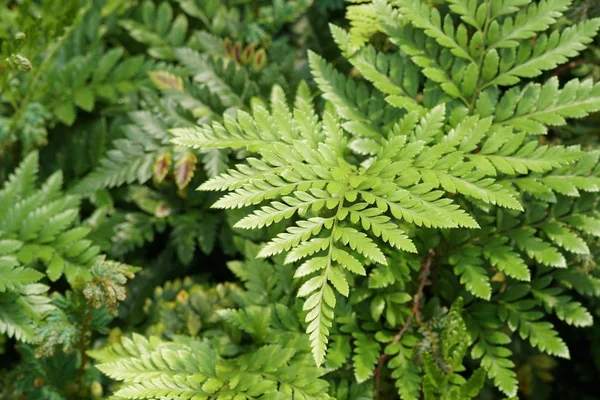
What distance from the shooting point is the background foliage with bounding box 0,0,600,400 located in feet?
5.44

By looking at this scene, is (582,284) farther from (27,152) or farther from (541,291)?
(27,152)

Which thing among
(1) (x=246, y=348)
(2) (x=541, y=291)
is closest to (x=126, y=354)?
(1) (x=246, y=348)

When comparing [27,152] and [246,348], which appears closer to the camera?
[246,348]

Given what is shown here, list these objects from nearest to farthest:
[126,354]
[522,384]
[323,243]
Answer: [323,243] < [126,354] < [522,384]

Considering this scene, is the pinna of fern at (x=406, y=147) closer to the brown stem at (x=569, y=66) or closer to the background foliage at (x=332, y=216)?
the background foliage at (x=332, y=216)

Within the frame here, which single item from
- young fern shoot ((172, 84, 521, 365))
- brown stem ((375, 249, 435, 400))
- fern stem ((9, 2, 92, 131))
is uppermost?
fern stem ((9, 2, 92, 131))

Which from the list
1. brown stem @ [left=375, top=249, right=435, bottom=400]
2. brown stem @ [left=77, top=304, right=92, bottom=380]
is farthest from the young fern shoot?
brown stem @ [left=77, top=304, right=92, bottom=380]

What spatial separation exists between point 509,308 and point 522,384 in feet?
1.93

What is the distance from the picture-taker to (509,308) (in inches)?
76.0

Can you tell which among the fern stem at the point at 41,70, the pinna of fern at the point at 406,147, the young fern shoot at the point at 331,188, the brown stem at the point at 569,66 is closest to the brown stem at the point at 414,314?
the pinna of fern at the point at 406,147

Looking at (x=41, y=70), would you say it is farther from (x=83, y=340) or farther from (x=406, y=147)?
(x=406, y=147)

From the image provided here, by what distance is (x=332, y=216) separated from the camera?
1695mm

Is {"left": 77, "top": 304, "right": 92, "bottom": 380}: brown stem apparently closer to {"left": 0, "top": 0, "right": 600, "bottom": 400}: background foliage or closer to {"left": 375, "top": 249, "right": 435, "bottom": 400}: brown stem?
{"left": 0, "top": 0, "right": 600, "bottom": 400}: background foliage

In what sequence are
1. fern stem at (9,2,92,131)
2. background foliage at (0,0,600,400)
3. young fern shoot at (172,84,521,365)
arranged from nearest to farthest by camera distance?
young fern shoot at (172,84,521,365), background foliage at (0,0,600,400), fern stem at (9,2,92,131)
